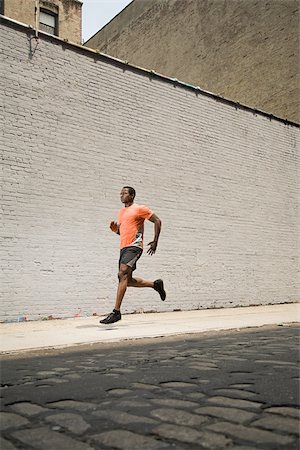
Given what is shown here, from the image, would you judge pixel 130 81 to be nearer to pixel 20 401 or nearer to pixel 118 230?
pixel 118 230

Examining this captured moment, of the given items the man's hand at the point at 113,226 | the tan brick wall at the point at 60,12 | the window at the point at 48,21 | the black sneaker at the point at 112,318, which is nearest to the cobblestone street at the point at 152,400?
the black sneaker at the point at 112,318

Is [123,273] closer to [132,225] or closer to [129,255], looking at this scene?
[129,255]

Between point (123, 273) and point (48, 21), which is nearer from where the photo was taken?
point (123, 273)

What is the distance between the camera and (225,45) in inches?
624

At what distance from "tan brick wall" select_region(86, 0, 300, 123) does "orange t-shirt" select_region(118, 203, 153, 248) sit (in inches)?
347

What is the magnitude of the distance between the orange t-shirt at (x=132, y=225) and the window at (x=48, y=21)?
1397 cm

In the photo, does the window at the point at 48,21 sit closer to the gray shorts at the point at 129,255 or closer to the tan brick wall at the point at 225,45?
the tan brick wall at the point at 225,45

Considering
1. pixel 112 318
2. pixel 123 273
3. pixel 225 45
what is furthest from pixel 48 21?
pixel 112 318

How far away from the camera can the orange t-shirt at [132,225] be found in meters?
6.11

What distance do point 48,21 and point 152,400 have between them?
60.0 ft

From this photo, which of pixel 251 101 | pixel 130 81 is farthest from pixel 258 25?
pixel 130 81

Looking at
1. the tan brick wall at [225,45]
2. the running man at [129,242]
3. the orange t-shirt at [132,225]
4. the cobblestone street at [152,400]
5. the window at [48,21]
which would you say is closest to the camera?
the cobblestone street at [152,400]

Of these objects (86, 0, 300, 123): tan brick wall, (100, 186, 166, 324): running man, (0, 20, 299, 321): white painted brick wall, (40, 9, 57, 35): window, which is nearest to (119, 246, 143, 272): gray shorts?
(100, 186, 166, 324): running man

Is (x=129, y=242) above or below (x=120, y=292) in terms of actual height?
above
